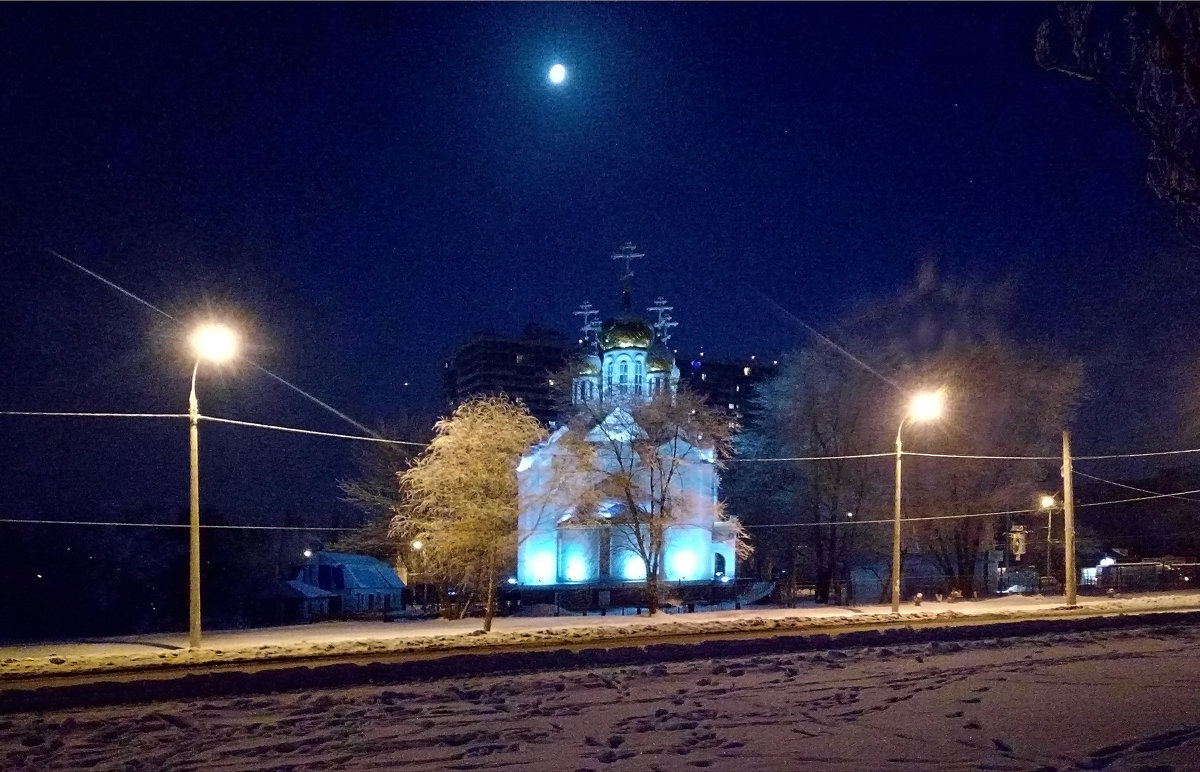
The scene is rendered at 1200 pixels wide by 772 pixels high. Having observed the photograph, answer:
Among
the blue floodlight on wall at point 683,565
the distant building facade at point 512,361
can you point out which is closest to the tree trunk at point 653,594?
the blue floodlight on wall at point 683,565

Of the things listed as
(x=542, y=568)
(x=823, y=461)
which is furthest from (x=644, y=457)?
(x=542, y=568)

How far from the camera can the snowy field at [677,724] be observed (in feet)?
29.6

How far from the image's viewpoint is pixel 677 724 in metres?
10.6

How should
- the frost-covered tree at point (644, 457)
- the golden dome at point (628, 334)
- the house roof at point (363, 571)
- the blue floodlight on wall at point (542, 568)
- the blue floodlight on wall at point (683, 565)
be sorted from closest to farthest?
the frost-covered tree at point (644, 457), the blue floodlight on wall at point (542, 568), the blue floodlight on wall at point (683, 565), the house roof at point (363, 571), the golden dome at point (628, 334)

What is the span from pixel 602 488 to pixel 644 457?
1995 millimetres

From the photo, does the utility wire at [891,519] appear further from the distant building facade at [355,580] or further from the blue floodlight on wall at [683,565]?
the distant building facade at [355,580]

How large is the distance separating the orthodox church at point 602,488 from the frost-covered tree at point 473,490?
65.6 inches

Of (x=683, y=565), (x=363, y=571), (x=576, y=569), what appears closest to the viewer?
(x=576, y=569)

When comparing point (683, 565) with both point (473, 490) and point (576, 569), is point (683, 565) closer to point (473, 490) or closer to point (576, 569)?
point (576, 569)

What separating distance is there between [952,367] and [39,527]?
47.8 meters

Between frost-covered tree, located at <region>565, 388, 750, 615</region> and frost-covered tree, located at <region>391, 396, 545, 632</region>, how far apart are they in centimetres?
751

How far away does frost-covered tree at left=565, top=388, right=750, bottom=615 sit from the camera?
3772 centimetres

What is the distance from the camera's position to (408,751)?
31.2 ft

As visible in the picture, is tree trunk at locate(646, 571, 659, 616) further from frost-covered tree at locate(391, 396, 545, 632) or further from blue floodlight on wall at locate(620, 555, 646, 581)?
blue floodlight on wall at locate(620, 555, 646, 581)
